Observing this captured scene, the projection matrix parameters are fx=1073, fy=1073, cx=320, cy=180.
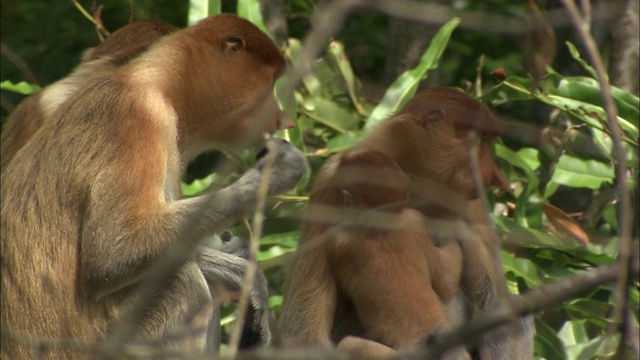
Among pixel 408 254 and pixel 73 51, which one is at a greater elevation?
pixel 408 254

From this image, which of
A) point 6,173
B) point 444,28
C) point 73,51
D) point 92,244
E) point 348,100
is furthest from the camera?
point 73,51

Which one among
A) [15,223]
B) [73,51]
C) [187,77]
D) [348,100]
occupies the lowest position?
[73,51]

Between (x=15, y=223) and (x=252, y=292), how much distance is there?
38.8 inches

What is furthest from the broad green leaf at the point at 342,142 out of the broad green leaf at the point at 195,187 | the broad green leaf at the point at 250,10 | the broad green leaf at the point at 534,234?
the broad green leaf at the point at 534,234

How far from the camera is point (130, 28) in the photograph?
5.92 meters

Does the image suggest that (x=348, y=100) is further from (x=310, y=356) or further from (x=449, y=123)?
(x=310, y=356)

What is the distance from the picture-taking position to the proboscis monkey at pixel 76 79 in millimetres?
5625

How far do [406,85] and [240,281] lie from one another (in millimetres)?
1830

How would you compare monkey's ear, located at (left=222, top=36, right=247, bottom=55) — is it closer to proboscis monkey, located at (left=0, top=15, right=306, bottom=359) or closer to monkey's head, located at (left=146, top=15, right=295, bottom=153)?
monkey's head, located at (left=146, top=15, right=295, bottom=153)

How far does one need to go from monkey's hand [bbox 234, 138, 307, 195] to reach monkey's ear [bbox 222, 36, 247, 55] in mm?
658

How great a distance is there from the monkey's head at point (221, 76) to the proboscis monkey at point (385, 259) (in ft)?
1.80

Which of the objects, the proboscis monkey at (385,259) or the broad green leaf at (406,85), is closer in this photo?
the proboscis monkey at (385,259)

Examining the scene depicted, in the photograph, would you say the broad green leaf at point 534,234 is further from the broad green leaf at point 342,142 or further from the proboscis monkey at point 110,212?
the proboscis monkey at point 110,212

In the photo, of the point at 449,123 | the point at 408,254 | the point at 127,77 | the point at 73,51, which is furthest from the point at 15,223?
the point at 73,51
